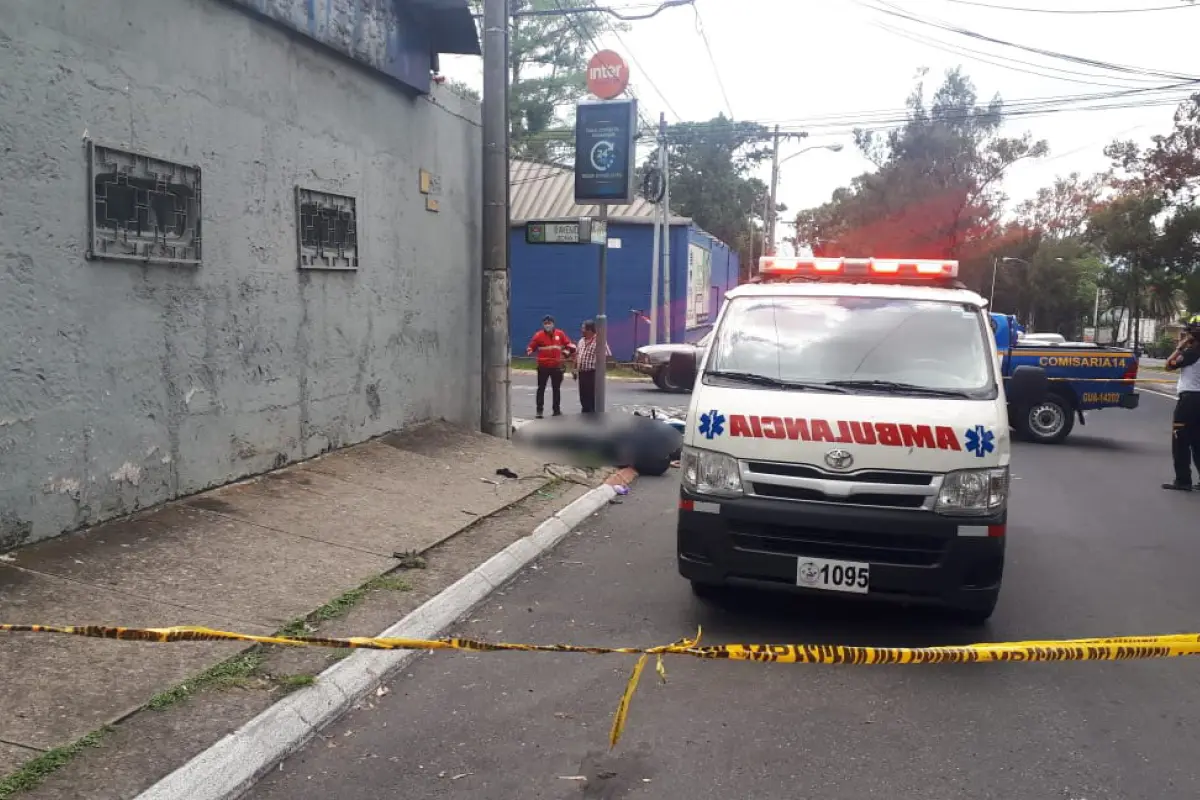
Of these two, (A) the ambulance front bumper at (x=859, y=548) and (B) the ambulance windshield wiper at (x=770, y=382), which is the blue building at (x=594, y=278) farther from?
(A) the ambulance front bumper at (x=859, y=548)

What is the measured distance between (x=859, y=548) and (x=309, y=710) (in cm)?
276

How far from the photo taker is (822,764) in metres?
3.82

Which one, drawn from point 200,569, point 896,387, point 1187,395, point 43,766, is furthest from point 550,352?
point 43,766

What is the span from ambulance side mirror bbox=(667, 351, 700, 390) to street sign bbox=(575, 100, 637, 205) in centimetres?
622

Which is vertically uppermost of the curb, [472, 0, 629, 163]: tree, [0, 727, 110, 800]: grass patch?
[472, 0, 629, 163]: tree

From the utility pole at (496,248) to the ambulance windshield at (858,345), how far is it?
5490 mm

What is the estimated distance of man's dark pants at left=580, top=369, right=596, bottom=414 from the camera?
13.9 meters

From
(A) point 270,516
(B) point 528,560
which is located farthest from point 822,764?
(A) point 270,516

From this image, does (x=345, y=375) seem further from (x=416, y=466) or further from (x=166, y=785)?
(x=166, y=785)

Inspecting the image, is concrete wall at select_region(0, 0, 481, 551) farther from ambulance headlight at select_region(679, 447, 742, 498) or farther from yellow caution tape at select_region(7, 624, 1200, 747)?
ambulance headlight at select_region(679, 447, 742, 498)

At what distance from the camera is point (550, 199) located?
3212cm

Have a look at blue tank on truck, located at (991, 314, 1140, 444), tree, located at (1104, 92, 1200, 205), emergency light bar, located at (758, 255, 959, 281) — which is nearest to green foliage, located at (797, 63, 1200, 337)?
tree, located at (1104, 92, 1200, 205)

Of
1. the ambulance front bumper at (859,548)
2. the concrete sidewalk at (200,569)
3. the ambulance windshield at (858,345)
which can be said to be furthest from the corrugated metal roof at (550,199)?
the ambulance front bumper at (859,548)

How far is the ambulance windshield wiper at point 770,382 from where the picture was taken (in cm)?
545
